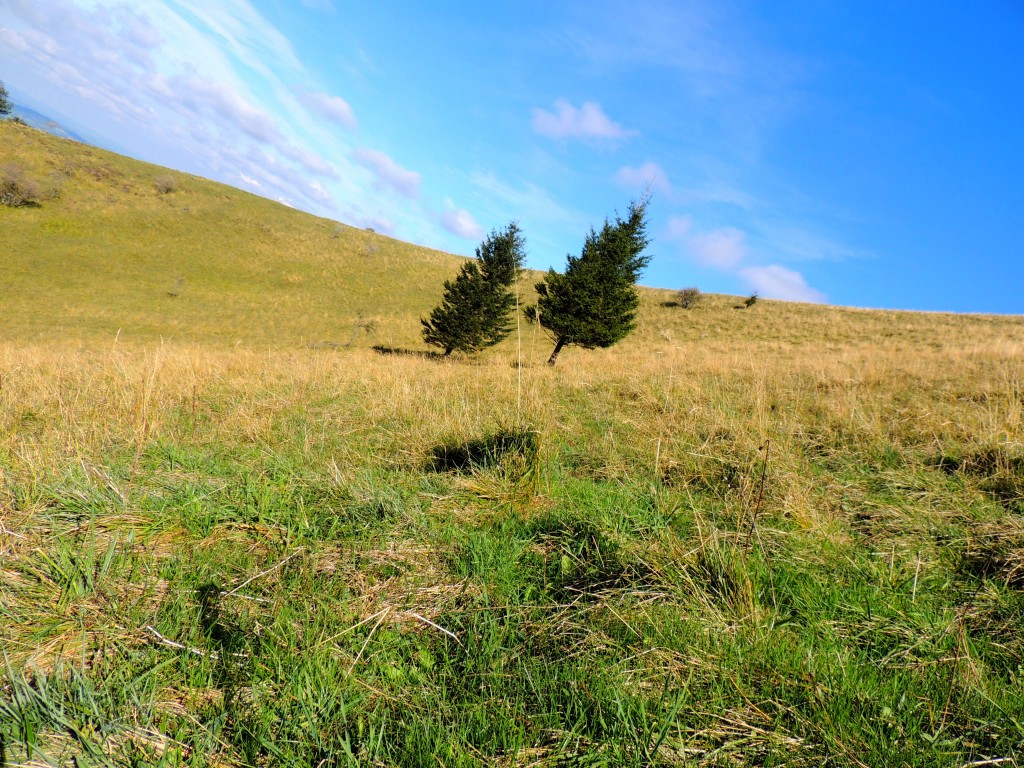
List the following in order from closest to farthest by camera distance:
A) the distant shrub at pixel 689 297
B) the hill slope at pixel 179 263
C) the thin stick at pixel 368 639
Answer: the thin stick at pixel 368 639, the hill slope at pixel 179 263, the distant shrub at pixel 689 297

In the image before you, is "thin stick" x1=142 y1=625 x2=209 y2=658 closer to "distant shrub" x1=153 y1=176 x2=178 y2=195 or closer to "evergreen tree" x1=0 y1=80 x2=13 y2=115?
"distant shrub" x1=153 y1=176 x2=178 y2=195

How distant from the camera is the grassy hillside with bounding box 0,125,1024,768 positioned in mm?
1436

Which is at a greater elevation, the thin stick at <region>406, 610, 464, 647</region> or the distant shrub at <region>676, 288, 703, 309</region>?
the distant shrub at <region>676, 288, 703, 309</region>

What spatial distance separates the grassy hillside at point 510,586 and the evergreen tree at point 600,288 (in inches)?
543

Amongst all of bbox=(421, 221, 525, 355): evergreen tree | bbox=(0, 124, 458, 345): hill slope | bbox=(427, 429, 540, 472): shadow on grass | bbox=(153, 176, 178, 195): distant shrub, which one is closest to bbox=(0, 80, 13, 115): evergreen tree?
bbox=(0, 124, 458, 345): hill slope

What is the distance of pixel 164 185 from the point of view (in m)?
48.8

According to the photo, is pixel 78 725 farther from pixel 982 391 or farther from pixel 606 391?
pixel 982 391

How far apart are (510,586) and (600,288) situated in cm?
1782

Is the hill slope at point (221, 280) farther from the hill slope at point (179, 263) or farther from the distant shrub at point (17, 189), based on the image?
the distant shrub at point (17, 189)

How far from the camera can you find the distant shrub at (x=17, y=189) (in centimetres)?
3906

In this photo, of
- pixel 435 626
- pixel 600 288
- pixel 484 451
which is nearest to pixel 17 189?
pixel 600 288

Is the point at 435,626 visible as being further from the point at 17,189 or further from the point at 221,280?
the point at 17,189

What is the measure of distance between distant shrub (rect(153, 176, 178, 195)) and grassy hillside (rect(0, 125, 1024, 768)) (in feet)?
193

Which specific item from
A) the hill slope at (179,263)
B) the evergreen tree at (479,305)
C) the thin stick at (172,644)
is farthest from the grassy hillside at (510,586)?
the hill slope at (179,263)
